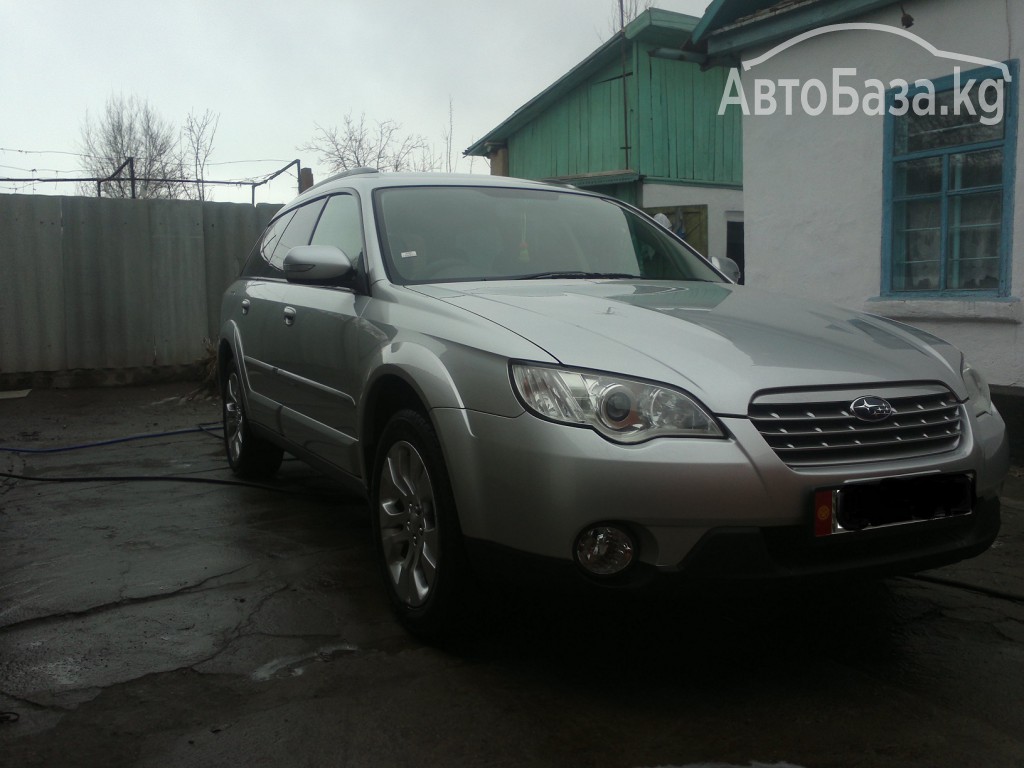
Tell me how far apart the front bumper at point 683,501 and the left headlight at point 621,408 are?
0.04m

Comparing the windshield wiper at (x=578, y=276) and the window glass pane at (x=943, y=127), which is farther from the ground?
the window glass pane at (x=943, y=127)

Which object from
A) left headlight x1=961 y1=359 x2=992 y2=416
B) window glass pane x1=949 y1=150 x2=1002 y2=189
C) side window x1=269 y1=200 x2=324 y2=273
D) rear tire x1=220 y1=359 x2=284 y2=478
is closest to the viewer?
left headlight x1=961 y1=359 x2=992 y2=416

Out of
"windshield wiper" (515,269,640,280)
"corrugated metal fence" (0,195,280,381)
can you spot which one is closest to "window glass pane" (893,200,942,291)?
"windshield wiper" (515,269,640,280)

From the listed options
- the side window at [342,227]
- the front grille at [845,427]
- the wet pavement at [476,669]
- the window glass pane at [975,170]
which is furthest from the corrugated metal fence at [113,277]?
the front grille at [845,427]

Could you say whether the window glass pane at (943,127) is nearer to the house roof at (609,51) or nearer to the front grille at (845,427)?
the front grille at (845,427)

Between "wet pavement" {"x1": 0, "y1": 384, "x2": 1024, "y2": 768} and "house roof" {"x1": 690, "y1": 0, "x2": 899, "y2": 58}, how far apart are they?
4.83m

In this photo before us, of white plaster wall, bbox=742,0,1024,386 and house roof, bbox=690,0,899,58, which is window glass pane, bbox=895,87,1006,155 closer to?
white plaster wall, bbox=742,0,1024,386

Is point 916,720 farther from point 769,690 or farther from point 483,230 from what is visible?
point 483,230

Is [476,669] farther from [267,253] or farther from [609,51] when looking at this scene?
[609,51]

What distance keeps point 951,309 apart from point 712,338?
192 inches

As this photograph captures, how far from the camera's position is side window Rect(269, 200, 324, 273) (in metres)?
5.13

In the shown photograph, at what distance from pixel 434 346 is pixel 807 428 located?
1193 mm

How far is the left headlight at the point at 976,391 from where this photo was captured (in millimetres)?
3189

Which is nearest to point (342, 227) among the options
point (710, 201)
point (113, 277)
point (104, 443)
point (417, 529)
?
point (417, 529)
